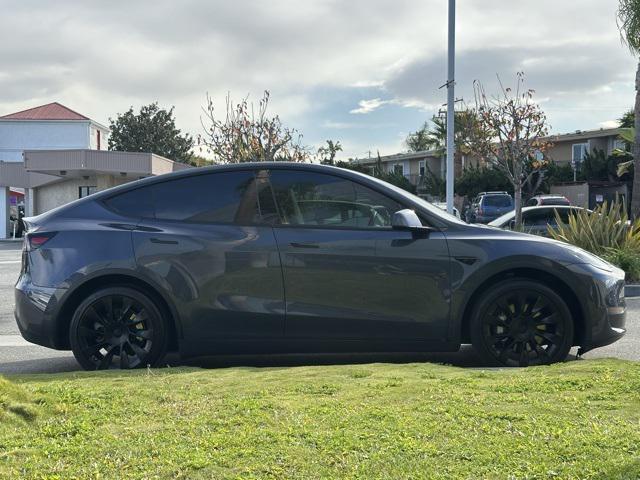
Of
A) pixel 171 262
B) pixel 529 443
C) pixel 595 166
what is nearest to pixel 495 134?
pixel 595 166

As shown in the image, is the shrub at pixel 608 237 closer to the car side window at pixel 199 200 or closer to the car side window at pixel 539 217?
the car side window at pixel 539 217

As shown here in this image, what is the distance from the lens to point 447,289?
501 cm

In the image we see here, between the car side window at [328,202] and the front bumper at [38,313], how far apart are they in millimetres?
1842

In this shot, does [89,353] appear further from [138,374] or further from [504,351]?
[504,351]

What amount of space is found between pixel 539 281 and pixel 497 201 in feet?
87.0

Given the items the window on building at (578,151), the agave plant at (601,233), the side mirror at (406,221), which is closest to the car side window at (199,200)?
the side mirror at (406,221)

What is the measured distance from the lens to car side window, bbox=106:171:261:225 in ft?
Answer: 17.1

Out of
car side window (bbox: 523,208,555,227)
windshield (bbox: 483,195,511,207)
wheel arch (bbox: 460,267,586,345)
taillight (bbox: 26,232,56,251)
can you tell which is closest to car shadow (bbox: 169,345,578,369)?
wheel arch (bbox: 460,267,586,345)

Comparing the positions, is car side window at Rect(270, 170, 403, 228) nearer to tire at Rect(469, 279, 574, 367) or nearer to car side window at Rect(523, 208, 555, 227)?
tire at Rect(469, 279, 574, 367)

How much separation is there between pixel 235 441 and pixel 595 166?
126 ft

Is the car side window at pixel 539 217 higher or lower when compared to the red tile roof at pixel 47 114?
lower

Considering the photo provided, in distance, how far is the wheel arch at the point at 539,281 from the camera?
200 inches

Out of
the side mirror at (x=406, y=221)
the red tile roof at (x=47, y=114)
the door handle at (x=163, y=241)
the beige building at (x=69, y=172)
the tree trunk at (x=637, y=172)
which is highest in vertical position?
the red tile roof at (x=47, y=114)

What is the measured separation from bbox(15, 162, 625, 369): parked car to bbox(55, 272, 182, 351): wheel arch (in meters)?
0.01
